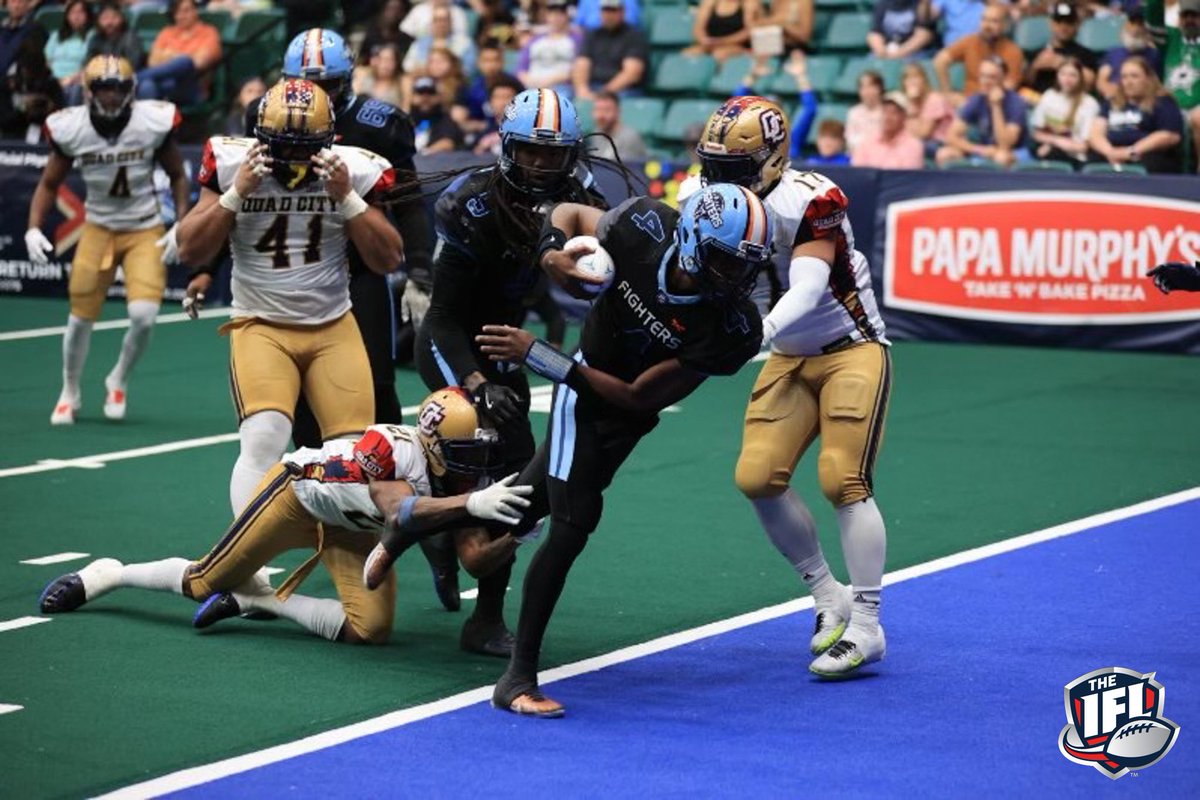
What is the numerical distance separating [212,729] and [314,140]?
2457 mm

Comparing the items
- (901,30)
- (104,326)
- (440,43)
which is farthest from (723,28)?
(104,326)

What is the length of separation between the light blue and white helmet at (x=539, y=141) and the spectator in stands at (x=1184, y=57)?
10.2m

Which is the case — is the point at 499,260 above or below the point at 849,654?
above

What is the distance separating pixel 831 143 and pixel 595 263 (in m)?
10.7

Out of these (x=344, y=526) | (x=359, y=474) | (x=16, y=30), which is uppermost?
(x=359, y=474)

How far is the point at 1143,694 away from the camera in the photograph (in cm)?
693

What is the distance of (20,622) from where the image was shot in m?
7.90

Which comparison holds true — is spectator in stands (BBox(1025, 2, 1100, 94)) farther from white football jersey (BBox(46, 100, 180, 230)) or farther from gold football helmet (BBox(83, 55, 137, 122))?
gold football helmet (BBox(83, 55, 137, 122))

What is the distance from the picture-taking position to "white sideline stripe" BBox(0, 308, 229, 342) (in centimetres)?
1625

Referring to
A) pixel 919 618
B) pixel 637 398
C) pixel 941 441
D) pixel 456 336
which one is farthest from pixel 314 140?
pixel 941 441

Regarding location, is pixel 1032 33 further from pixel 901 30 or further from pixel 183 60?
pixel 183 60

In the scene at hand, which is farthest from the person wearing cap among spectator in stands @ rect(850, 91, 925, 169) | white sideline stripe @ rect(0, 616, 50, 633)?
white sideline stripe @ rect(0, 616, 50, 633)

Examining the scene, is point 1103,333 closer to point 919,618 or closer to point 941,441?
point 941,441

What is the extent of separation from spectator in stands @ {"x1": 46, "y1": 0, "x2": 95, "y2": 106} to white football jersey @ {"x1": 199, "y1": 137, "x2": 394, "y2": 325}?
542 inches
